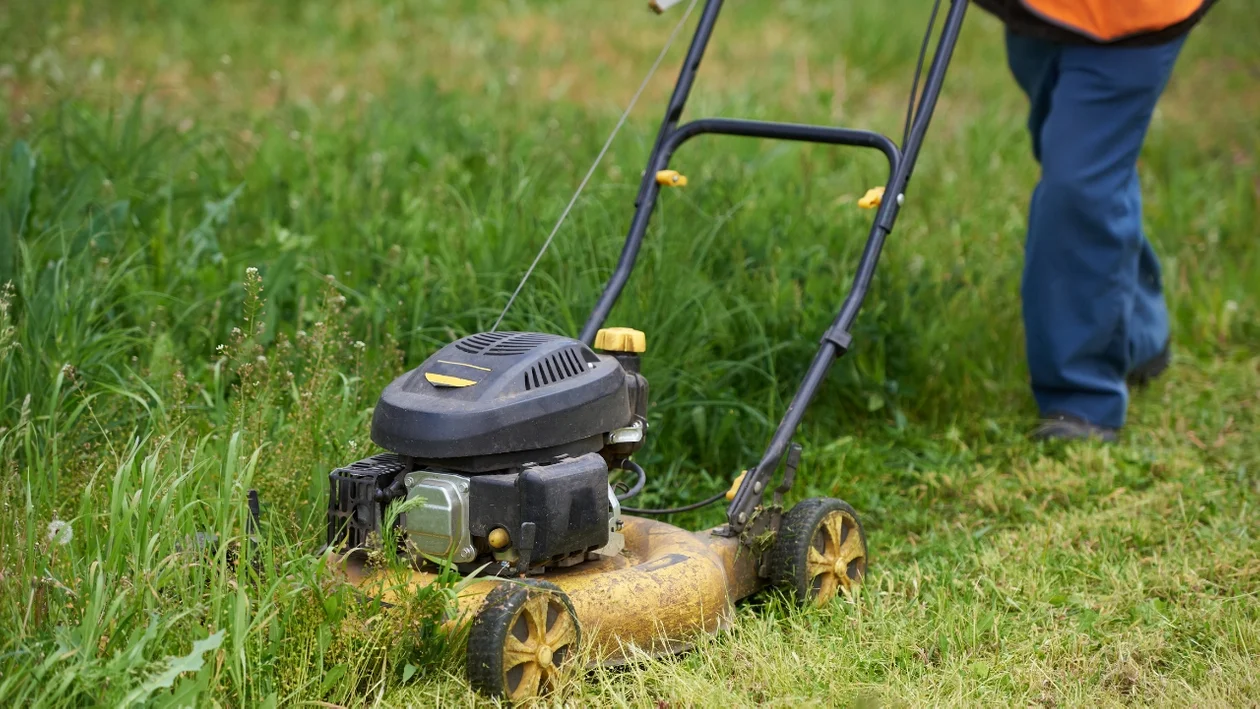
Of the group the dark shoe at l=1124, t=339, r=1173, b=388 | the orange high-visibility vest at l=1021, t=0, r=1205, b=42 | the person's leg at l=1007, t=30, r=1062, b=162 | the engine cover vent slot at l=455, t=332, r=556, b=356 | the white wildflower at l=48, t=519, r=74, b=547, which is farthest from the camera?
the dark shoe at l=1124, t=339, r=1173, b=388

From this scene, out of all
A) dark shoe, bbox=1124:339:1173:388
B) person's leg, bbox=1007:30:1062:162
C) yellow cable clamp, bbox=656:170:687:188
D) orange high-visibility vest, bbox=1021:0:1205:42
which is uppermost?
orange high-visibility vest, bbox=1021:0:1205:42

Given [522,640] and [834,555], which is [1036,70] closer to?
[834,555]

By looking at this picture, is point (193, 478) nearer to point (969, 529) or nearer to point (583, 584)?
point (583, 584)

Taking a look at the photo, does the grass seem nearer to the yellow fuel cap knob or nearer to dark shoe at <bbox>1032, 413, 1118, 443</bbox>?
dark shoe at <bbox>1032, 413, 1118, 443</bbox>

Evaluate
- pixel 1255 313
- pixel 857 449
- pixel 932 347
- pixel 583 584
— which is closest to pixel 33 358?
pixel 583 584

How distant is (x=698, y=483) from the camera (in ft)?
10.9

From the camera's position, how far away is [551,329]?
10.9 ft

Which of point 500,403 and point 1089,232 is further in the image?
point 1089,232

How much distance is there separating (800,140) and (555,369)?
825mm

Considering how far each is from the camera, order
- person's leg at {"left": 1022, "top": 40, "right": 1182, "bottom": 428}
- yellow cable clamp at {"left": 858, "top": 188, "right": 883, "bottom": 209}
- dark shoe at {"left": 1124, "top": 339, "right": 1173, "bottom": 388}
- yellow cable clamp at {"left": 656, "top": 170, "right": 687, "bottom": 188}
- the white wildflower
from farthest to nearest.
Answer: dark shoe at {"left": 1124, "top": 339, "right": 1173, "bottom": 388} → person's leg at {"left": 1022, "top": 40, "right": 1182, "bottom": 428} → yellow cable clamp at {"left": 656, "top": 170, "right": 687, "bottom": 188} → yellow cable clamp at {"left": 858, "top": 188, "right": 883, "bottom": 209} → the white wildflower

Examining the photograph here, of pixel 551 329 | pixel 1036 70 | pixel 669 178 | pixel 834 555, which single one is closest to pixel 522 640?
pixel 834 555

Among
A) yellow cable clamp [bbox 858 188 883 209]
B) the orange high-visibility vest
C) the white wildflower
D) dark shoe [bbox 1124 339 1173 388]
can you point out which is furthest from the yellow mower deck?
dark shoe [bbox 1124 339 1173 388]

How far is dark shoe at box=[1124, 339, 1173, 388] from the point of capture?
160 inches

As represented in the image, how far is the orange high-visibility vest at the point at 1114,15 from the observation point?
3.31m
